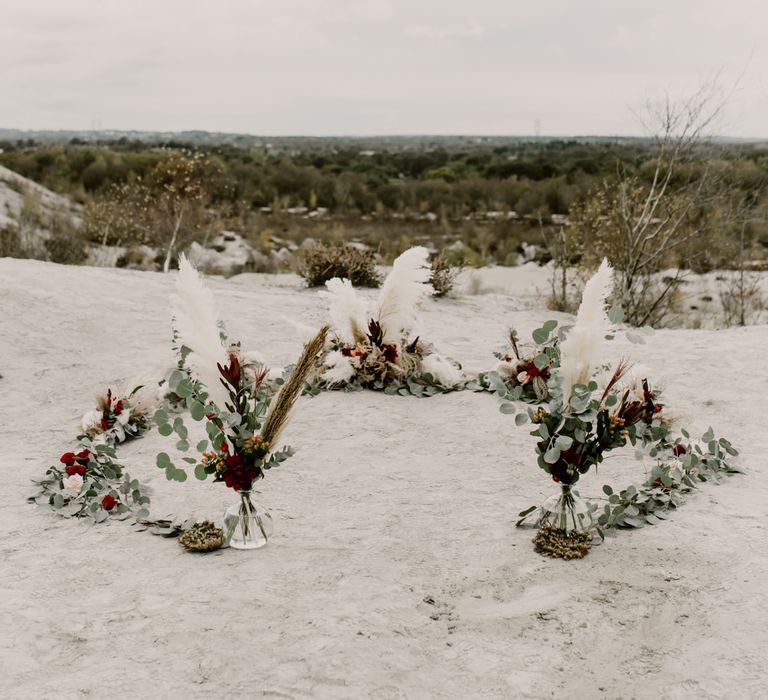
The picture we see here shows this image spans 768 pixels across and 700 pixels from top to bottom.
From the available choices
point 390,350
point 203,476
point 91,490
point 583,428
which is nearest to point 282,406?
point 203,476

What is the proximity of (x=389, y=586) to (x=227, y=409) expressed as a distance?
3.38 feet

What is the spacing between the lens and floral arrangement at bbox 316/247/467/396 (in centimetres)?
633

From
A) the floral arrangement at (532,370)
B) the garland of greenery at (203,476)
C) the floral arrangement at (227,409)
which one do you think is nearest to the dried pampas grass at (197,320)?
the floral arrangement at (227,409)

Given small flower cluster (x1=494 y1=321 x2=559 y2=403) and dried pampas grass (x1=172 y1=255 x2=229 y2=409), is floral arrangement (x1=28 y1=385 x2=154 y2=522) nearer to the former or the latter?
dried pampas grass (x1=172 y1=255 x2=229 y2=409)

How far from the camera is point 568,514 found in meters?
3.82

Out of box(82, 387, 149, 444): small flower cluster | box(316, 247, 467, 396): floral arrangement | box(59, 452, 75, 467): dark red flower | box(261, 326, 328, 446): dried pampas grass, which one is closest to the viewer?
box(261, 326, 328, 446): dried pampas grass

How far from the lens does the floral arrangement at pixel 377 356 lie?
6.33 m

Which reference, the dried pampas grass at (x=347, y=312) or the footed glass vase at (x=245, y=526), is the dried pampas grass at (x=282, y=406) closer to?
the footed glass vase at (x=245, y=526)

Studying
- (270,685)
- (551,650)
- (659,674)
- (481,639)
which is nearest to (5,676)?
(270,685)

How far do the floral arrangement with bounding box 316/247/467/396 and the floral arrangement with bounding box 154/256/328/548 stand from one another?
251 cm

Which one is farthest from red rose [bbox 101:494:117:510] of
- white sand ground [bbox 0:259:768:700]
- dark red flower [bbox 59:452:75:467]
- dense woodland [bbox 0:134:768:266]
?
dense woodland [bbox 0:134:768:266]

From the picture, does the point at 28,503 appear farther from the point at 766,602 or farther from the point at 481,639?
the point at 766,602

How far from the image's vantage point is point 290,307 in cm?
1023

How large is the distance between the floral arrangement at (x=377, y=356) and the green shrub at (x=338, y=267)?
5185 mm
